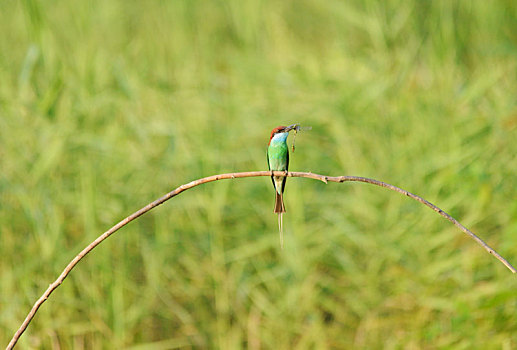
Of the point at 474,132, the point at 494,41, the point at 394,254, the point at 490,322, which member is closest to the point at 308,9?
the point at 494,41

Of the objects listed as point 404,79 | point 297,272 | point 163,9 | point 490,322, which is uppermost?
point 163,9

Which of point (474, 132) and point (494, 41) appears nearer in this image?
point (474, 132)

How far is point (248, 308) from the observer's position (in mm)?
3029

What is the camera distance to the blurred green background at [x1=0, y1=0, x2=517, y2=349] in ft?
9.05

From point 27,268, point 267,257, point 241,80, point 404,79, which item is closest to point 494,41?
point 404,79

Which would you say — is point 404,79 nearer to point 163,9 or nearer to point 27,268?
point 163,9

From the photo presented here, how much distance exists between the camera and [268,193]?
329 cm

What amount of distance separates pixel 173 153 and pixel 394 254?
102cm

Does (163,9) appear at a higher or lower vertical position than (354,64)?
higher

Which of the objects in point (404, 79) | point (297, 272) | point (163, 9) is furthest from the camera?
point (163, 9)

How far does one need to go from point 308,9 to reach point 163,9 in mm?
998

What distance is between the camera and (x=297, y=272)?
2.92 m

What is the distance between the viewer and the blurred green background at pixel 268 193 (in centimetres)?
276

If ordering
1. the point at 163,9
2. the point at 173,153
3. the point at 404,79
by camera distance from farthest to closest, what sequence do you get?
the point at 163,9 → the point at 404,79 → the point at 173,153
